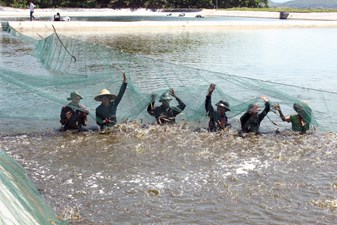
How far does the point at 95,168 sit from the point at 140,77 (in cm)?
583

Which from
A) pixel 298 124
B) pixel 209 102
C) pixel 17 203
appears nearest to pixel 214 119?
pixel 209 102

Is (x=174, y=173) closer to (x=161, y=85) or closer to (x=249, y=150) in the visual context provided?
(x=249, y=150)

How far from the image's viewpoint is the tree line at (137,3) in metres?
63.7

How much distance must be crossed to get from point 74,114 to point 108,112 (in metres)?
0.72

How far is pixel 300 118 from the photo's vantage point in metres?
9.38

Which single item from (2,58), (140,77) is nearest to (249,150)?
(140,77)

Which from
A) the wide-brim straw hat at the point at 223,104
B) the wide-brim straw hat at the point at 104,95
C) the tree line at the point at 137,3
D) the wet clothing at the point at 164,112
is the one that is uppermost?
the tree line at the point at 137,3

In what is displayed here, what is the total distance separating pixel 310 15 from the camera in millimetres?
59750

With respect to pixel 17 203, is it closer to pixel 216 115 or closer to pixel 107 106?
pixel 107 106

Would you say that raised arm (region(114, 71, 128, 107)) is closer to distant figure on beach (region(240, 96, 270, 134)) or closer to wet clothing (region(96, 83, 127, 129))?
wet clothing (region(96, 83, 127, 129))

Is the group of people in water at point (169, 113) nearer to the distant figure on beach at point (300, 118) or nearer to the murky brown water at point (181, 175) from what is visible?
the distant figure on beach at point (300, 118)

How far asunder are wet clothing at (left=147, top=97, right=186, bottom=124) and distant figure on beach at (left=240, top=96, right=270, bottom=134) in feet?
4.30

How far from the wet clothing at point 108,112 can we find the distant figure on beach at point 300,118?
3182 mm

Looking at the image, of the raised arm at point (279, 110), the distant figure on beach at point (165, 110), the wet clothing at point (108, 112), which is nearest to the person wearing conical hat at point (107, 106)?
the wet clothing at point (108, 112)
